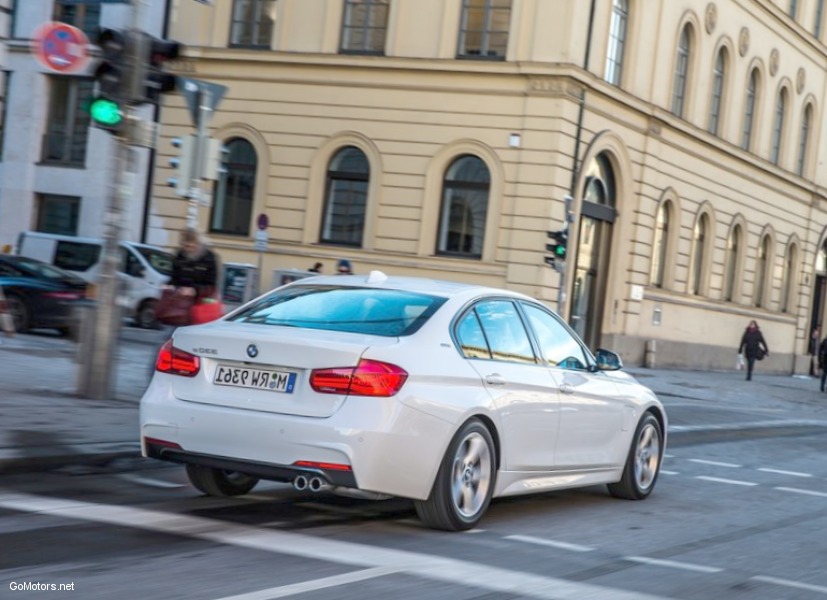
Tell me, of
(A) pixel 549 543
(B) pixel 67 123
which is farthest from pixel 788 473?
(B) pixel 67 123

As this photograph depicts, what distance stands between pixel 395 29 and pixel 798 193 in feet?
68.0

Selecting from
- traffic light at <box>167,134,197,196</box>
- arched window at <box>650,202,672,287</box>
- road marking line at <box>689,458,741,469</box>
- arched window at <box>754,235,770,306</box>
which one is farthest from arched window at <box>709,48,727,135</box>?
traffic light at <box>167,134,197,196</box>

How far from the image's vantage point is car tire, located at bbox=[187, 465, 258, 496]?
26.8ft

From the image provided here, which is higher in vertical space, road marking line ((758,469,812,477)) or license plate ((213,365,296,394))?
license plate ((213,365,296,394))

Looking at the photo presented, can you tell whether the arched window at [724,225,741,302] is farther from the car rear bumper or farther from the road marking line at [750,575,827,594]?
the car rear bumper

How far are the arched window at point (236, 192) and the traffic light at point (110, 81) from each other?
22.1 metres

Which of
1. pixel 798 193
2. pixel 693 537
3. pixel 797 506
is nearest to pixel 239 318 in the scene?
pixel 693 537

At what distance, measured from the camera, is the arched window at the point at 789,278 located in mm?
48438

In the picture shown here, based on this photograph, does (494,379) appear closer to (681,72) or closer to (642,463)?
(642,463)

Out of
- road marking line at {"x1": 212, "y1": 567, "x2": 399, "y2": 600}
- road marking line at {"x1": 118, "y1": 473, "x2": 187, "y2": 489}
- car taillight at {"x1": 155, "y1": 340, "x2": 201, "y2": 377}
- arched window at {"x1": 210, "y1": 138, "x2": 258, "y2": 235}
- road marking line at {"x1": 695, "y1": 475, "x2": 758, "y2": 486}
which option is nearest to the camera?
A: road marking line at {"x1": 212, "y1": 567, "x2": 399, "y2": 600}

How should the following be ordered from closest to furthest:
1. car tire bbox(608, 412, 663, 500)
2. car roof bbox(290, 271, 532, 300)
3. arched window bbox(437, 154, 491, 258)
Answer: car roof bbox(290, 271, 532, 300), car tire bbox(608, 412, 663, 500), arched window bbox(437, 154, 491, 258)

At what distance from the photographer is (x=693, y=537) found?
8266 mm

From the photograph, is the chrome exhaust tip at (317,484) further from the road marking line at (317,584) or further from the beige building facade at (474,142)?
the beige building facade at (474,142)

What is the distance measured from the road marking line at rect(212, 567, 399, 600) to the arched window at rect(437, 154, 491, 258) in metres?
25.9
